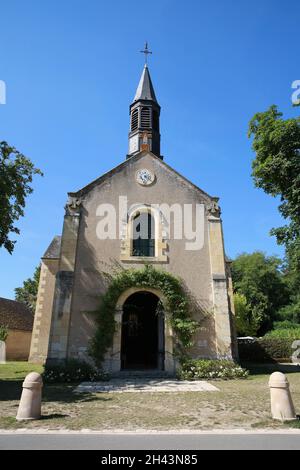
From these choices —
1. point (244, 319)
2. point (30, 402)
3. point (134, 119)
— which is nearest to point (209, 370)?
point (30, 402)

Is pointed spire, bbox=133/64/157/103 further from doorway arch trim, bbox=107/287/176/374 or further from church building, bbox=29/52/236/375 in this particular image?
doorway arch trim, bbox=107/287/176/374

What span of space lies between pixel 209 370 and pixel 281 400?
663cm

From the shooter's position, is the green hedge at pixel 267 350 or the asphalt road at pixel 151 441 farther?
the green hedge at pixel 267 350

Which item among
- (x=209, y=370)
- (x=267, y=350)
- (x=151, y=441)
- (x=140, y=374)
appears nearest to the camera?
(x=151, y=441)

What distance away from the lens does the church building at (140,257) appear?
522 inches

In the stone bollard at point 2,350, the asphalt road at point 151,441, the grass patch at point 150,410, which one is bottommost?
the asphalt road at point 151,441

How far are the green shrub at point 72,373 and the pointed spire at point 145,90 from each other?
1485 cm

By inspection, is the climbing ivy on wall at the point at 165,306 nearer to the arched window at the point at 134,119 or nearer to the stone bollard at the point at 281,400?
the stone bollard at the point at 281,400

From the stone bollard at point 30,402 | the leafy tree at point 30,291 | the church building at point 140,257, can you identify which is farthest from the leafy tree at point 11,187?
the leafy tree at point 30,291

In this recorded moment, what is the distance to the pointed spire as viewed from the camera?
1974cm

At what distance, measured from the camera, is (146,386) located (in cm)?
1077

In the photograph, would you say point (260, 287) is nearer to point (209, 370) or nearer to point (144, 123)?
point (144, 123)

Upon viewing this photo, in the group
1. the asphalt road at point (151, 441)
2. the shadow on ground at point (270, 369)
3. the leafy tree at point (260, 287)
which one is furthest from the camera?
the leafy tree at point (260, 287)

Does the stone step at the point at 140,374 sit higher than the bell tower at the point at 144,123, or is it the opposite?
the bell tower at the point at 144,123
